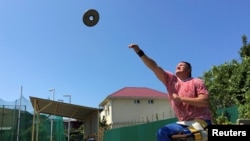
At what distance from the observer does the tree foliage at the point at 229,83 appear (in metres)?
11.8

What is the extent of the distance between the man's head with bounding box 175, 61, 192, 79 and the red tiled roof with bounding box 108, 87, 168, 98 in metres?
39.7

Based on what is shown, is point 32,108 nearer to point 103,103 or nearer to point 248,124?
point 248,124

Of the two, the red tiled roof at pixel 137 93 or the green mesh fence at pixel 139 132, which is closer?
the green mesh fence at pixel 139 132

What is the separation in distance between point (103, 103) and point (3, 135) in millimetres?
29616

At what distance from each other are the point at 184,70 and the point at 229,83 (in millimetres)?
9545

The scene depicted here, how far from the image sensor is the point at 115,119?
4297 centimetres

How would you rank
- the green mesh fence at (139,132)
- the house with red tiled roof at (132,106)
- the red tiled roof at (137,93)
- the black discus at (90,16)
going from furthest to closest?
the red tiled roof at (137,93)
the house with red tiled roof at (132,106)
the green mesh fence at (139,132)
the black discus at (90,16)

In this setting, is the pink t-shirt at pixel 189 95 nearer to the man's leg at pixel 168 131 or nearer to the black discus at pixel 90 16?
the man's leg at pixel 168 131

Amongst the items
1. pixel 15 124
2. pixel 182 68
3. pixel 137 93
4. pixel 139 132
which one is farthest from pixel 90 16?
pixel 137 93

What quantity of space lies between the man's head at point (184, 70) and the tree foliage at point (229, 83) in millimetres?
7127

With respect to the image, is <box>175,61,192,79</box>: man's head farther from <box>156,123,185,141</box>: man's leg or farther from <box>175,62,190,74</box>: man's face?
<box>156,123,185,141</box>: man's leg

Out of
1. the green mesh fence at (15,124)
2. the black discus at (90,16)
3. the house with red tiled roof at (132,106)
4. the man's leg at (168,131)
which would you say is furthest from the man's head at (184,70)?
the house with red tiled roof at (132,106)

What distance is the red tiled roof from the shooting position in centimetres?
4372

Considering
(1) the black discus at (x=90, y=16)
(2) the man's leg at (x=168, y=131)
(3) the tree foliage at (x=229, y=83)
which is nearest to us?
(2) the man's leg at (x=168, y=131)
